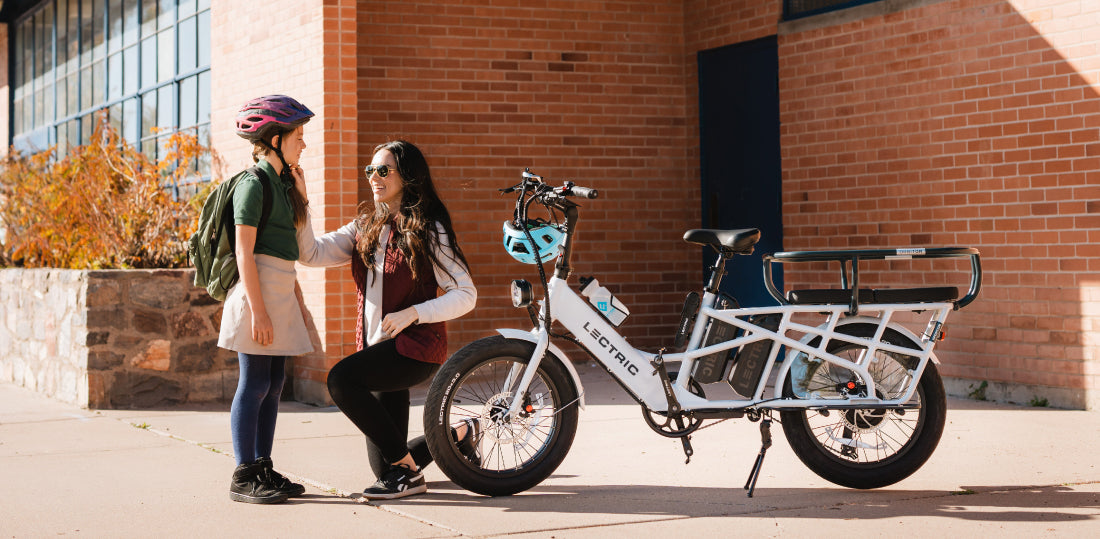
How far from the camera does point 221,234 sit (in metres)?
5.36

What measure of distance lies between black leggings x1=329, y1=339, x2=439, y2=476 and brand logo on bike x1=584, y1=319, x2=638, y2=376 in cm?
70

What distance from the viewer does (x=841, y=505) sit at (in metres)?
5.19

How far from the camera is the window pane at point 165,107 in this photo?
12141 millimetres

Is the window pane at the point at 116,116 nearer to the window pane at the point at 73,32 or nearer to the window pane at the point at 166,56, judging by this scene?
the window pane at the point at 166,56

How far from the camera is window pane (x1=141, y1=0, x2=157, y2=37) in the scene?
42.6ft

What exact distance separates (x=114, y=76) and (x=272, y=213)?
33.0ft

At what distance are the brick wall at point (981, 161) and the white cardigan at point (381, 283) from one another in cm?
426

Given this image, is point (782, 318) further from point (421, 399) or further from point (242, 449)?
point (421, 399)

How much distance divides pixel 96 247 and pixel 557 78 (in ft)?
12.7

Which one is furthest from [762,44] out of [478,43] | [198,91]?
[198,91]

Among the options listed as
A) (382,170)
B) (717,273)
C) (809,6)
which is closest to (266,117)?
(382,170)

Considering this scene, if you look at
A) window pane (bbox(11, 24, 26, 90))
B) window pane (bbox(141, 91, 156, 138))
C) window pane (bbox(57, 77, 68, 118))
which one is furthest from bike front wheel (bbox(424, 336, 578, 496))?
window pane (bbox(11, 24, 26, 90))

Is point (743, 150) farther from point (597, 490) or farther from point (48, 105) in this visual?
point (48, 105)

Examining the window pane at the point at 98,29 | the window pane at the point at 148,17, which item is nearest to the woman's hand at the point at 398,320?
the window pane at the point at 148,17
